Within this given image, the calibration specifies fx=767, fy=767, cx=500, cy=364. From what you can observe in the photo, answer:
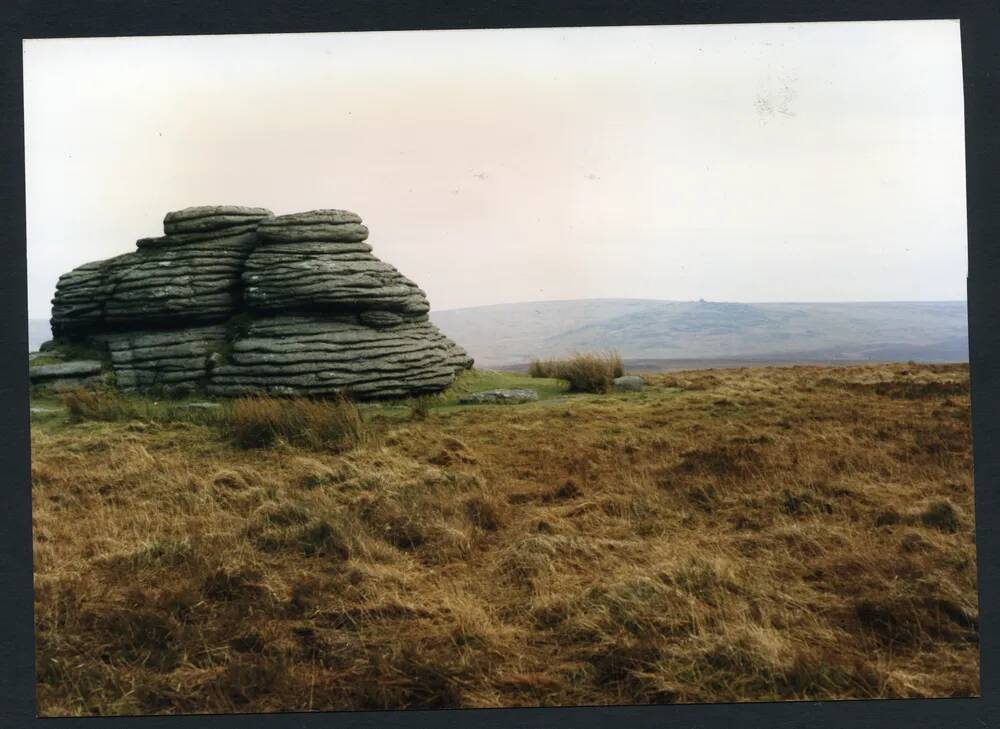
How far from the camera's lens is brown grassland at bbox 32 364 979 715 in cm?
564

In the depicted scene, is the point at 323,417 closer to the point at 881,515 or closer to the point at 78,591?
the point at 78,591

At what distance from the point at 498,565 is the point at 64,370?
9.93m

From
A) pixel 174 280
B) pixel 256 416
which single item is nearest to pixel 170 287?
pixel 174 280

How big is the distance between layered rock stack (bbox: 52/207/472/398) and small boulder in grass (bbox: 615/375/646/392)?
9.39ft

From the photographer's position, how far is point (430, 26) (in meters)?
6.50

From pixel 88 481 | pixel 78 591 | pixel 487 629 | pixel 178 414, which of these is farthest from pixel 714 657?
pixel 178 414

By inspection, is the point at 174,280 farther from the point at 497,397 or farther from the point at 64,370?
the point at 497,397

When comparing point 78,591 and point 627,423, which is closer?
point 78,591

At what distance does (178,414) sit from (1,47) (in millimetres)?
6141

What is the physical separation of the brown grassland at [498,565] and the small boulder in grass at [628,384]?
10.2 ft

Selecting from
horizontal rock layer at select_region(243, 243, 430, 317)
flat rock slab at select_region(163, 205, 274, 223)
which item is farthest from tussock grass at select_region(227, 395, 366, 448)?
flat rock slab at select_region(163, 205, 274, 223)

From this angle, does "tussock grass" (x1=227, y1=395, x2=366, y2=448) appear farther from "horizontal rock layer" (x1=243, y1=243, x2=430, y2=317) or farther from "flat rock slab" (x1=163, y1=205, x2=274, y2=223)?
"flat rock slab" (x1=163, y1=205, x2=274, y2=223)

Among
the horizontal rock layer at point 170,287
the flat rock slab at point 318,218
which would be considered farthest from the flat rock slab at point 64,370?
the flat rock slab at point 318,218

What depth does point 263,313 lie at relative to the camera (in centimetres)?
1286
